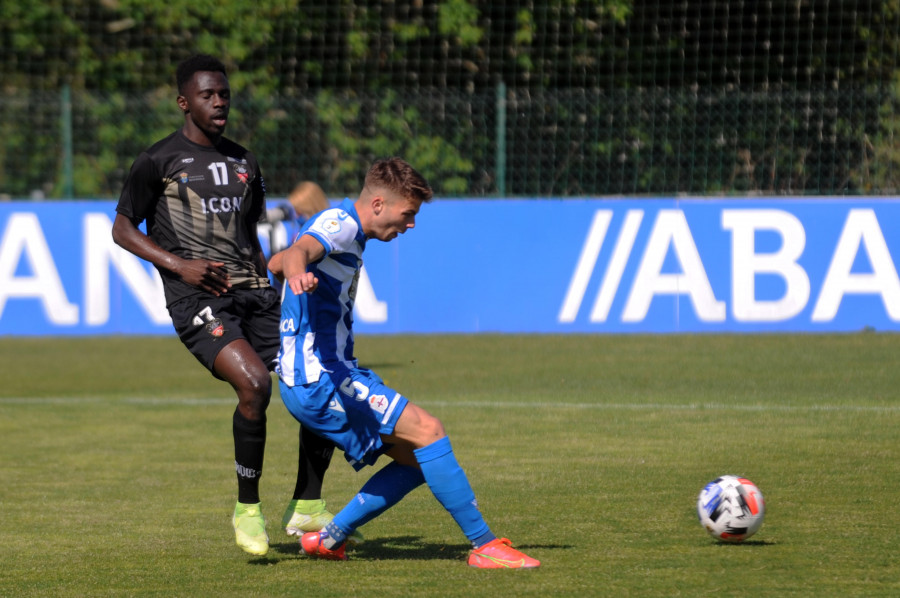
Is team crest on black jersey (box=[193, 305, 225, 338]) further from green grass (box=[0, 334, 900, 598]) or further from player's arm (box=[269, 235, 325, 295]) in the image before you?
green grass (box=[0, 334, 900, 598])

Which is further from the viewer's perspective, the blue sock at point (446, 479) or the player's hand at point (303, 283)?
the blue sock at point (446, 479)

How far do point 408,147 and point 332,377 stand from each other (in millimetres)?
12226

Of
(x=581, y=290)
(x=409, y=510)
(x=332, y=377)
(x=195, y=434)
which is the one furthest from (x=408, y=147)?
(x=332, y=377)

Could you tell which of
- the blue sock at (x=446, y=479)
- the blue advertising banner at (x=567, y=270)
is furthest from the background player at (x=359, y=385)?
the blue advertising banner at (x=567, y=270)

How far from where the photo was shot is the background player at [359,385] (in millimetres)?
5344

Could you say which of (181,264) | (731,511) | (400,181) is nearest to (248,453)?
(181,264)

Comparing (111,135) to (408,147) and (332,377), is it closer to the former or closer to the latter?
(408,147)

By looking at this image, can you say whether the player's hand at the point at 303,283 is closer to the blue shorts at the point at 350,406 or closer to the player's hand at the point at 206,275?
the blue shorts at the point at 350,406

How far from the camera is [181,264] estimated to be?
6.03 metres

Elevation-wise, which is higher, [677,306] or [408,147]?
[408,147]

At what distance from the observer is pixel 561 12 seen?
20.6 m

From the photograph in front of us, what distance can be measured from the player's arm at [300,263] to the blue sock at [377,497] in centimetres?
89

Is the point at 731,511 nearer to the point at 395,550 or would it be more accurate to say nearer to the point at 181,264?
the point at 395,550

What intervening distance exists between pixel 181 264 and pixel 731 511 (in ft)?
8.28
